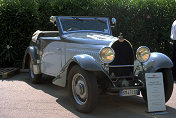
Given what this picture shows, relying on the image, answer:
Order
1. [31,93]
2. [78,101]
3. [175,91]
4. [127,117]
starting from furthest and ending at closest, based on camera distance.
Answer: [175,91], [31,93], [78,101], [127,117]

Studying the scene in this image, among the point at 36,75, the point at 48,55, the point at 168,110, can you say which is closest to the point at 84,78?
the point at 168,110

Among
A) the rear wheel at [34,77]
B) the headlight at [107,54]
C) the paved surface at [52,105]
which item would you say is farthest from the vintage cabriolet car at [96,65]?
the rear wheel at [34,77]

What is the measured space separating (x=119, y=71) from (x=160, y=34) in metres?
5.26

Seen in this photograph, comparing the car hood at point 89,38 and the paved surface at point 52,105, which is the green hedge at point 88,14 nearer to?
the paved surface at point 52,105

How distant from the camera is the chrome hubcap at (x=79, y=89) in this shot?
5086 millimetres

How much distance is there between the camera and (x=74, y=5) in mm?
9773

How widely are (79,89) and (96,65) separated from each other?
54cm

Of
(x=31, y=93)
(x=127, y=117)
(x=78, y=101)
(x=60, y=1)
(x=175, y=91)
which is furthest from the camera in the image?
(x=60, y=1)

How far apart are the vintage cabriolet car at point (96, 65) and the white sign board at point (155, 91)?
0.16 metres

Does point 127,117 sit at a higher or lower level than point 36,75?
lower

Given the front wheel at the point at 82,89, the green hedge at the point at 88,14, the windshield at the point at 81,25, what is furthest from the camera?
the green hedge at the point at 88,14

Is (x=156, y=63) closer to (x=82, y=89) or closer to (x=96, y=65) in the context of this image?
(x=96, y=65)

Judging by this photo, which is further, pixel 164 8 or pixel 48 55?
pixel 164 8

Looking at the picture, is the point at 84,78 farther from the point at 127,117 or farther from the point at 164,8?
the point at 164,8
